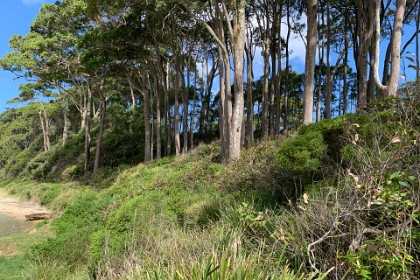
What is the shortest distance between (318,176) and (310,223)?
257 centimetres

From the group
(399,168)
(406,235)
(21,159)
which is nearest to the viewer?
(406,235)

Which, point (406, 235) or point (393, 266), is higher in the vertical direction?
point (406, 235)

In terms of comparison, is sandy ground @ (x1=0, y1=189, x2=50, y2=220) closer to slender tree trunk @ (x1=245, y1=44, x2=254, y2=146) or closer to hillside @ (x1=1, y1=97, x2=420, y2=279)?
hillside @ (x1=1, y1=97, x2=420, y2=279)

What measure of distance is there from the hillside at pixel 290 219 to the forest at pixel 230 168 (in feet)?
0.09

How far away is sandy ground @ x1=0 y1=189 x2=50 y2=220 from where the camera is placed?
20781mm

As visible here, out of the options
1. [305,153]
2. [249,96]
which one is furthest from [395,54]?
[249,96]

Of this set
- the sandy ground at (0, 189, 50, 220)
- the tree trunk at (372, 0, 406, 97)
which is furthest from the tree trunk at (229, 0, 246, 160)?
the sandy ground at (0, 189, 50, 220)

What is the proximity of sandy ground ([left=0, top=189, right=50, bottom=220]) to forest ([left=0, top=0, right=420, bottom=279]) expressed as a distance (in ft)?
3.01

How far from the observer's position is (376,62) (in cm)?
940

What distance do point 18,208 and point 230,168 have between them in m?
18.2

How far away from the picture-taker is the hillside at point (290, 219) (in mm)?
3336

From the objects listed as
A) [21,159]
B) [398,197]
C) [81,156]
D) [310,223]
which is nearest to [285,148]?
[310,223]

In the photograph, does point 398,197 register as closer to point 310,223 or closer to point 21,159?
point 310,223

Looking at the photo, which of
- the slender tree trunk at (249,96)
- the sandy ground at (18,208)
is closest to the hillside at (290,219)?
the slender tree trunk at (249,96)
